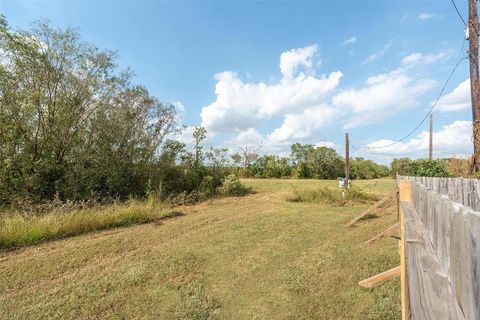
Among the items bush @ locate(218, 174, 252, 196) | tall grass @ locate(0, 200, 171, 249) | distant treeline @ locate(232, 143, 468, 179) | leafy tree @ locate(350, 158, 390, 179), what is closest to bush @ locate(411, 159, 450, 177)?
bush @ locate(218, 174, 252, 196)

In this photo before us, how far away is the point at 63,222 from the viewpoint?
19.4ft

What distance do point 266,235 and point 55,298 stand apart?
3.99 metres

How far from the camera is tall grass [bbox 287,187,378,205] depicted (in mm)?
10961

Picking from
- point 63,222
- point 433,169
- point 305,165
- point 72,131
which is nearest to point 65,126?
point 72,131

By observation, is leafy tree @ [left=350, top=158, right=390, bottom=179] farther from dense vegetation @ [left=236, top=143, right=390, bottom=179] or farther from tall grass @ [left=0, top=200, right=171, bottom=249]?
tall grass @ [left=0, top=200, right=171, bottom=249]

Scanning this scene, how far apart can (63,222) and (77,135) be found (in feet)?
12.6

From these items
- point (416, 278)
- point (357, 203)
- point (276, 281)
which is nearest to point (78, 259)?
point (276, 281)

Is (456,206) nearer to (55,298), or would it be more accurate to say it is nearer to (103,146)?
(55,298)

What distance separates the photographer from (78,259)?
14.9ft

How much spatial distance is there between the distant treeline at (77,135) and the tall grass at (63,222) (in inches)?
65.3

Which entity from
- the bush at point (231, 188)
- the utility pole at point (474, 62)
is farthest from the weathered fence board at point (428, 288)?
the bush at point (231, 188)

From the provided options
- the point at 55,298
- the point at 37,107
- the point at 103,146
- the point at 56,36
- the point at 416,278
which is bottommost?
the point at 55,298

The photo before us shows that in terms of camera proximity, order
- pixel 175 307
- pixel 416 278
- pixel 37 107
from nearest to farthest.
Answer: pixel 416 278 → pixel 175 307 → pixel 37 107

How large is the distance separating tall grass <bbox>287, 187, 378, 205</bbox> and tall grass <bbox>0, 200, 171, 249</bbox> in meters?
6.07
